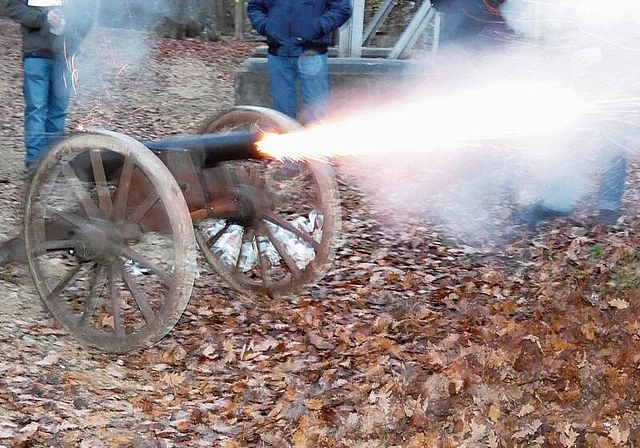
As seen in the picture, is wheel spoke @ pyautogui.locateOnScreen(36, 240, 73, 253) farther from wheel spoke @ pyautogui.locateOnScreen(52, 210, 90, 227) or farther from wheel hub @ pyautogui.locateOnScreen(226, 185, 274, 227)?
wheel hub @ pyautogui.locateOnScreen(226, 185, 274, 227)

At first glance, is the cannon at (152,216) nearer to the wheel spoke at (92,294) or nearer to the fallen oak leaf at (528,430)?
the wheel spoke at (92,294)

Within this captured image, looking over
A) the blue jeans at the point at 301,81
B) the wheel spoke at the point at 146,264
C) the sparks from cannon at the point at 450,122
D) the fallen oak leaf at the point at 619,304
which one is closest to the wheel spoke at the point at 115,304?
the wheel spoke at the point at 146,264

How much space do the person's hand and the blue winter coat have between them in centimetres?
187

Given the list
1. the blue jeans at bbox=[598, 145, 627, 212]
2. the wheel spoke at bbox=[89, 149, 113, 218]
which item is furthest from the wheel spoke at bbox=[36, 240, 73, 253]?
the blue jeans at bbox=[598, 145, 627, 212]

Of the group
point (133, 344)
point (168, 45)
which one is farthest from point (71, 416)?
point (168, 45)

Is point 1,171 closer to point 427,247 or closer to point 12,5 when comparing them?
point 12,5

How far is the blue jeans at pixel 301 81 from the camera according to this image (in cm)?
778

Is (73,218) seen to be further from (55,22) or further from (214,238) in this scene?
(55,22)

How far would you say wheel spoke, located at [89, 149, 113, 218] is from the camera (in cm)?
433

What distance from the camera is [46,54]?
6824mm

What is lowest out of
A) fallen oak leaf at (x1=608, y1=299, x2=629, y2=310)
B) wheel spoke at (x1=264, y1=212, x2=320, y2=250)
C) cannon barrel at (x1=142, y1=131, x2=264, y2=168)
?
fallen oak leaf at (x1=608, y1=299, x2=629, y2=310)

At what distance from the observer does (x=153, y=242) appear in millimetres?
6328

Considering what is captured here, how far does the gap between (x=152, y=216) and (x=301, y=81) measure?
3871 millimetres

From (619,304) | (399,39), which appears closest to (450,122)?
(399,39)
